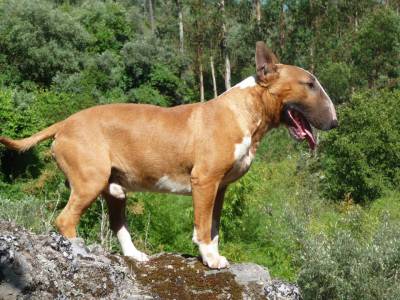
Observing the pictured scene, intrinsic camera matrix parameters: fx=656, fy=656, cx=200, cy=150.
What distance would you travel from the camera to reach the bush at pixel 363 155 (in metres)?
32.1

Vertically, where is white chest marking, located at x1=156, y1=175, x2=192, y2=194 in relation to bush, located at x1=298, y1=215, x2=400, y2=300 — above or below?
above

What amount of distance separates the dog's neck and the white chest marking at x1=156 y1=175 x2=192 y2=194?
86cm

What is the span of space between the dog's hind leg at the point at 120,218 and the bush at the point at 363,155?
25634 millimetres

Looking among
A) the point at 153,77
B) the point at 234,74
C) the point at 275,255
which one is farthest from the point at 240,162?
the point at 234,74

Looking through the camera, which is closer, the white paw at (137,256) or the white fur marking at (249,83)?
the white paw at (137,256)

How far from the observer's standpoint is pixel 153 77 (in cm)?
5909

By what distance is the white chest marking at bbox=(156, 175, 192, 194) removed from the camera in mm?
6910

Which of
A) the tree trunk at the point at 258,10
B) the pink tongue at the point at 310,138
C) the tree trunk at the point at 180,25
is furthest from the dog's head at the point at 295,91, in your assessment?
the tree trunk at the point at 180,25

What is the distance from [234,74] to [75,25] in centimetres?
2096

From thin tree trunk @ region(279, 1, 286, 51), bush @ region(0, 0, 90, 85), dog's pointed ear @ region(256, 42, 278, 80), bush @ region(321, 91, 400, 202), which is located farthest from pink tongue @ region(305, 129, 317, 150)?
bush @ region(0, 0, 90, 85)

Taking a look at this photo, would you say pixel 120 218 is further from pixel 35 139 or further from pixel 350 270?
Result: pixel 350 270

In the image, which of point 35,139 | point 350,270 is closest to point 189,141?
point 35,139

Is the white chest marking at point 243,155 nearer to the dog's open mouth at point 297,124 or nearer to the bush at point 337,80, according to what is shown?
the dog's open mouth at point 297,124

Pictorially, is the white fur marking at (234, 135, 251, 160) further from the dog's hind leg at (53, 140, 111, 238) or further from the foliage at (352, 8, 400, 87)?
the foliage at (352, 8, 400, 87)
